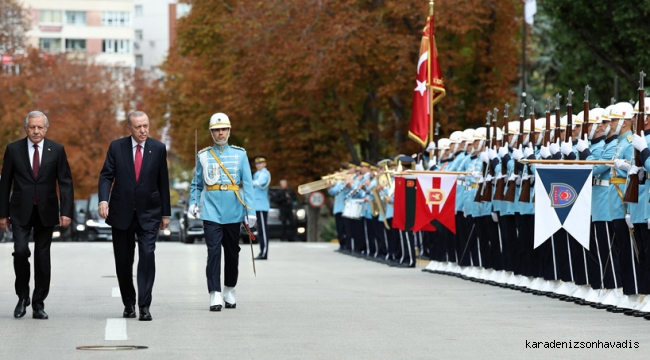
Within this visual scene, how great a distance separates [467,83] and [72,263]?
1816 centimetres

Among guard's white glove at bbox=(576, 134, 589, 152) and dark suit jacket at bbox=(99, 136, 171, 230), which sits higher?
guard's white glove at bbox=(576, 134, 589, 152)

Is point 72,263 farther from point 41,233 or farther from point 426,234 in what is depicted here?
point 41,233

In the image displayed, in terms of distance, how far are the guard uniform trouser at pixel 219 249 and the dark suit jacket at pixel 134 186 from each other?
1.21 meters

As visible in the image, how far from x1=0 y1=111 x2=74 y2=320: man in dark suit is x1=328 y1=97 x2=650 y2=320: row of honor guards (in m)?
5.37

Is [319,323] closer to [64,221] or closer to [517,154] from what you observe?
[64,221]

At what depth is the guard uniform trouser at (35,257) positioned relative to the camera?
1430 centimetres

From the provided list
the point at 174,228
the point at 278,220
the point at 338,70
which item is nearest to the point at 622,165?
the point at 338,70

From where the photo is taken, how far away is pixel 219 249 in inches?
617

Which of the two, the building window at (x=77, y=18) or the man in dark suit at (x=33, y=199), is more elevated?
the building window at (x=77, y=18)

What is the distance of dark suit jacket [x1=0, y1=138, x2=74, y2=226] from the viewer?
47.0ft

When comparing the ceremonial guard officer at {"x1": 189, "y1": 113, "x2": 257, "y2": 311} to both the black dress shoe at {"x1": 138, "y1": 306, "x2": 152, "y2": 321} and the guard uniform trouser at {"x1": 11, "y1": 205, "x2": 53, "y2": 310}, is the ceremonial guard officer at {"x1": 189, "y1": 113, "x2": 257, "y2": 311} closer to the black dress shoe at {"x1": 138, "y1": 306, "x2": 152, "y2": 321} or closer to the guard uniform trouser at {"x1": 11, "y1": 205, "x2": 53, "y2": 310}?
the black dress shoe at {"x1": 138, "y1": 306, "x2": 152, "y2": 321}

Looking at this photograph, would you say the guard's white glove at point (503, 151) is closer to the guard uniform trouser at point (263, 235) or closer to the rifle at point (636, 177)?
the rifle at point (636, 177)

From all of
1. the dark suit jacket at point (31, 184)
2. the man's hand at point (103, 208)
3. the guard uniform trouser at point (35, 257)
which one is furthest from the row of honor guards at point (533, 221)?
the guard uniform trouser at point (35, 257)

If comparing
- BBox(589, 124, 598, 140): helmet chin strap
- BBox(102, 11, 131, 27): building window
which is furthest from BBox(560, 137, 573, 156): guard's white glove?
BBox(102, 11, 131, 27): building window
